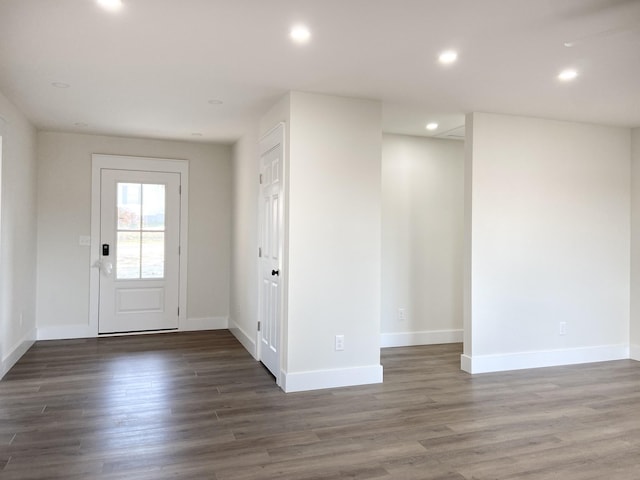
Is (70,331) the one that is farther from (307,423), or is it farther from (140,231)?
(307,423)

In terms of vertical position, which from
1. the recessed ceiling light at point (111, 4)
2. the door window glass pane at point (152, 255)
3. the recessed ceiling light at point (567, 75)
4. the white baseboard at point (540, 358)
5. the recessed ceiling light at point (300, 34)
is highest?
the recessed ceiling light at point (567, 75)

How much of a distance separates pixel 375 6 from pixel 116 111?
313cm

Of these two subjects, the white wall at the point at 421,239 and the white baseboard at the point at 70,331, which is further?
the white baseboard at the point at 70,331

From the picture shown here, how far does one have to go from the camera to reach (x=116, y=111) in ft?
14.9

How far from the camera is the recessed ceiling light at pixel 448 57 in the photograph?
9.76 ft

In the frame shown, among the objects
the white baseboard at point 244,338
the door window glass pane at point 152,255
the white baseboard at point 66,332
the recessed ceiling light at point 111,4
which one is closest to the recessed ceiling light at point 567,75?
the recessed ceiling light at point 111,4

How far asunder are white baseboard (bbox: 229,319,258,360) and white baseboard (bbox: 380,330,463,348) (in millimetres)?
1474

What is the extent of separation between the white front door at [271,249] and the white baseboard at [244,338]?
215 millimetres

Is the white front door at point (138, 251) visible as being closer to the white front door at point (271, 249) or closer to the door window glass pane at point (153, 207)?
the door window glass pane at point (153, 207)

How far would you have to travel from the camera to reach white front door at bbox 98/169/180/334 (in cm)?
584

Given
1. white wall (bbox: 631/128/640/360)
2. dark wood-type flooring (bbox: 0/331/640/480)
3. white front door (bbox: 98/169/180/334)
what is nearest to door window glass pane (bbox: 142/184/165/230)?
white front door (bbox: 98/169/180/334)

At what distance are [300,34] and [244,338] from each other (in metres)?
3.58

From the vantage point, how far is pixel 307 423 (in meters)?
3.17

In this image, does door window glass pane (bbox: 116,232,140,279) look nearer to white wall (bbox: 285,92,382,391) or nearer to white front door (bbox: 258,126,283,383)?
white front door (bbox: 258,126,283,383)
